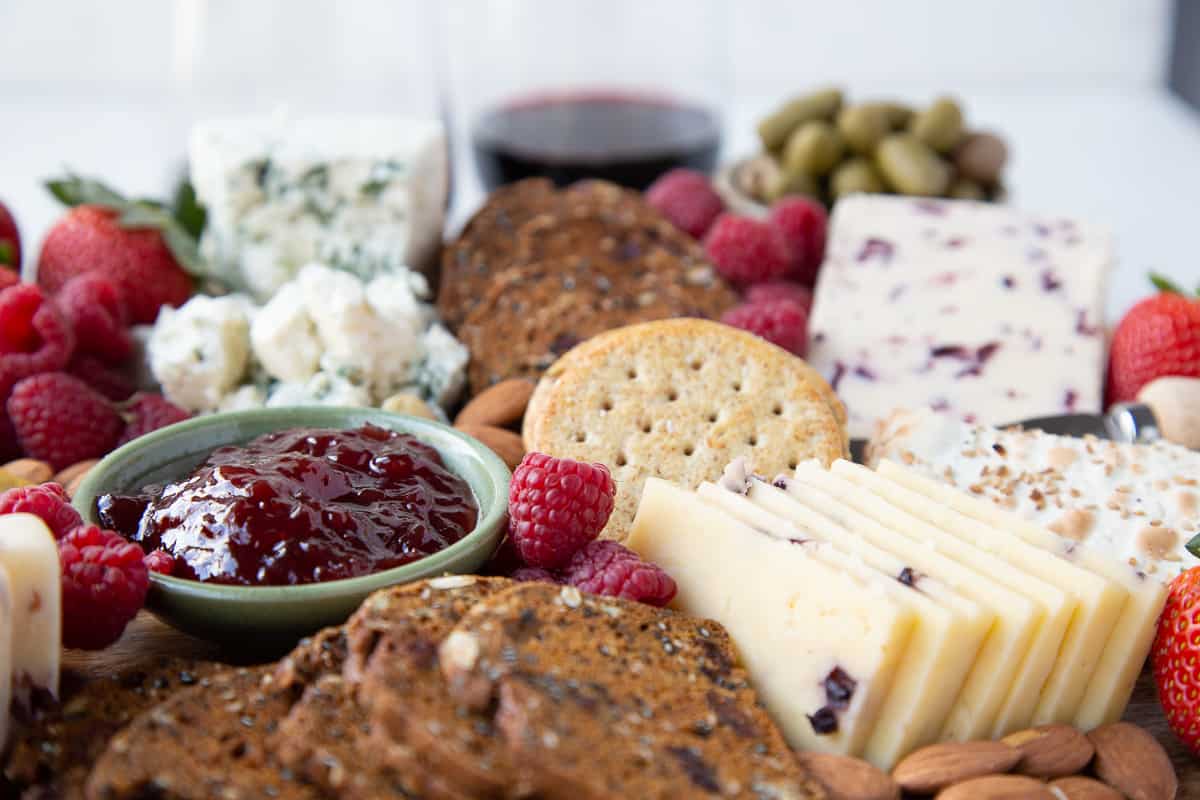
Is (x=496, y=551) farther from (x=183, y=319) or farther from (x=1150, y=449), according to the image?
(x=1150, y=449)

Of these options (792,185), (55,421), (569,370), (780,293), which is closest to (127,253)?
(55,421)

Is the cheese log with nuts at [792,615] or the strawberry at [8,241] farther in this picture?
the strawberry at [8,241]

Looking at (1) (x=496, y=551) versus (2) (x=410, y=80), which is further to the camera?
(2) (x=410, y=80)

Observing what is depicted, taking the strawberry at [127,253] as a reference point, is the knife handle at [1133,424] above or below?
below

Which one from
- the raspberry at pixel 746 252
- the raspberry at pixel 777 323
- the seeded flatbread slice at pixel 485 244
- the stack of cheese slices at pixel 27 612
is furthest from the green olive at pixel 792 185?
the stack of cheese slices at pixel 27 612

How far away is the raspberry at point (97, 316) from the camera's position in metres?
2.58

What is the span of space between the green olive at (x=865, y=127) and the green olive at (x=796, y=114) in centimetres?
10

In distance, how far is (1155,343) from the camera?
8.77ft

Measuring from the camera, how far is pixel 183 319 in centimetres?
257

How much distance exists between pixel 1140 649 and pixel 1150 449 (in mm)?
625

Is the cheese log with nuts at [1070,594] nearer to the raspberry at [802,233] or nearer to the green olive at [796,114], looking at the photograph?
the raspberry at [802,233]

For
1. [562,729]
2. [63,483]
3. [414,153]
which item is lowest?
[63,483]

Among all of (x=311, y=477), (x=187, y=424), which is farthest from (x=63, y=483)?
(x=311, y=477)

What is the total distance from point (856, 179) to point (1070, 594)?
207cm
